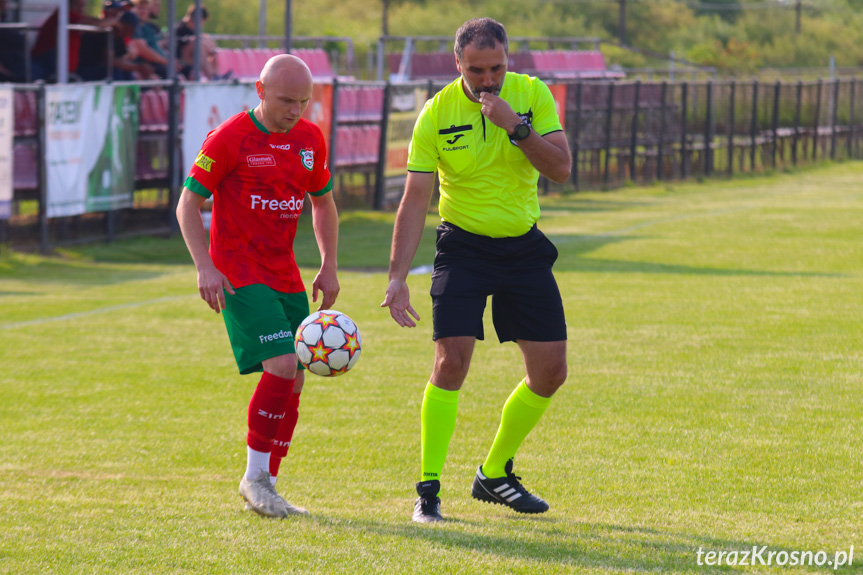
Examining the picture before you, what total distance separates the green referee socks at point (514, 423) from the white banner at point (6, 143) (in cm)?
1003

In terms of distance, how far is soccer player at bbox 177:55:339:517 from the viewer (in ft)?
17.4

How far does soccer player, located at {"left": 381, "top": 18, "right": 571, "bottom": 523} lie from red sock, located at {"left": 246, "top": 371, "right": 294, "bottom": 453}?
0.60m

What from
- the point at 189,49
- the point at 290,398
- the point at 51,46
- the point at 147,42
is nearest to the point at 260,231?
the point at 290,398

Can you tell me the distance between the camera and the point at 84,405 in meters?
7.88

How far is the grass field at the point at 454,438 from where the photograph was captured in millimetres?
4840

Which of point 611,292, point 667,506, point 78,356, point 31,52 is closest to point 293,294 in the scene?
point 667,506

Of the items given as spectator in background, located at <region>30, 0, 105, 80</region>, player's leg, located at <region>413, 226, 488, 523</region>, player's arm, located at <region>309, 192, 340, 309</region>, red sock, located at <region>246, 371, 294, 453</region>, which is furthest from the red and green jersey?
spectator in background, located at <region>30, 0, 105, 80</region>

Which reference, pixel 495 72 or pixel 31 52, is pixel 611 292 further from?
pixel 31 52

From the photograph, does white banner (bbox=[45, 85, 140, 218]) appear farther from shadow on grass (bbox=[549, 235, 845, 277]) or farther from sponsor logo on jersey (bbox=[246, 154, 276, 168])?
sponsor logo on jersey (bbox=[246, 154, 276, 168])

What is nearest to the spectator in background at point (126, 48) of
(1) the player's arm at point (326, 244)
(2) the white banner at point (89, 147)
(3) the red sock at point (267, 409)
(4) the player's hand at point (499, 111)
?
(2) the white banner at point (89, 147)

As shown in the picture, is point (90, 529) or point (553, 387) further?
point (553, 387)

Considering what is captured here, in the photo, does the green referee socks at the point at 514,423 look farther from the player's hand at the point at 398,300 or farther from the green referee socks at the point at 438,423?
the player's hand at the point at 398,300

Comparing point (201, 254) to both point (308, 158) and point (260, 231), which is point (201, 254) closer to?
point (260, 231)

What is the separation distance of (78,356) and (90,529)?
459cm
